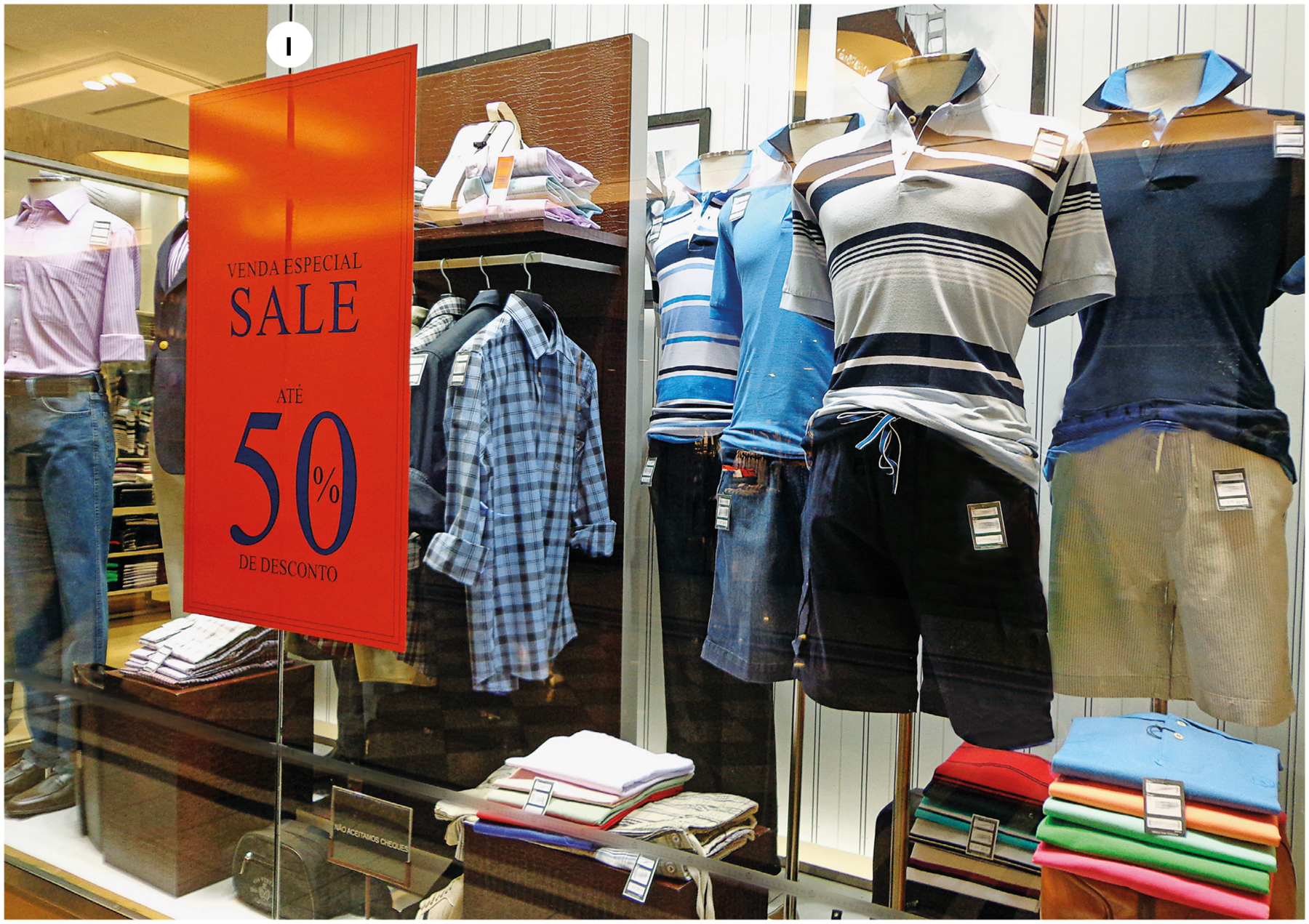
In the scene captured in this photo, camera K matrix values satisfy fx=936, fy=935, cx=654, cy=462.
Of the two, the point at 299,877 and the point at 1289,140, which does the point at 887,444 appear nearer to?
the point at 1289,140

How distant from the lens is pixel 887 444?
1153 mm

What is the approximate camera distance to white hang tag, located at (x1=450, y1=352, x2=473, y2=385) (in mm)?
1611

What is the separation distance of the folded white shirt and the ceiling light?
115cm

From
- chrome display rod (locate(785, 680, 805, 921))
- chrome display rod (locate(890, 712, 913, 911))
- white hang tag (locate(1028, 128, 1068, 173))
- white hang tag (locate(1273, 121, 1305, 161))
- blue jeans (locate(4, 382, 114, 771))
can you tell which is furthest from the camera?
blue jeans (locate(4, 382, 114, 771))

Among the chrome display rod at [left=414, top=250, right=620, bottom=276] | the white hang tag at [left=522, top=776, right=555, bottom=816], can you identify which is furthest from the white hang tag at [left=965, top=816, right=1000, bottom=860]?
the chrome display rod at [left=414, top=250, right=620, bottom=276]

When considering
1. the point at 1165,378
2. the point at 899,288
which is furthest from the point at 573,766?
the point at 1165,378

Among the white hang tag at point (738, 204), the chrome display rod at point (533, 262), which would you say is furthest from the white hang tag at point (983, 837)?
the chrome display rod at point (533, 262)

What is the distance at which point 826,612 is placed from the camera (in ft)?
4.11

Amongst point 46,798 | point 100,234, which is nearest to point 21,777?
point 46,798

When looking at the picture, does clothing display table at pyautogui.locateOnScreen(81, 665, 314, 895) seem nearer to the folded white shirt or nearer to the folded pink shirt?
the folded white shirt

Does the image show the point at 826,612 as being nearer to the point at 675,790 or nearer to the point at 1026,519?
the point at 1026,519

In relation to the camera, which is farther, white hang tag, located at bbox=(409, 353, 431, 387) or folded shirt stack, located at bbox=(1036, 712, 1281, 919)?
white hang tag, located at bbox=(409, 353, 431, 387)

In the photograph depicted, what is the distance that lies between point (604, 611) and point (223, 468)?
2.19 feet

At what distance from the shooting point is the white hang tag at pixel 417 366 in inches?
59.2
